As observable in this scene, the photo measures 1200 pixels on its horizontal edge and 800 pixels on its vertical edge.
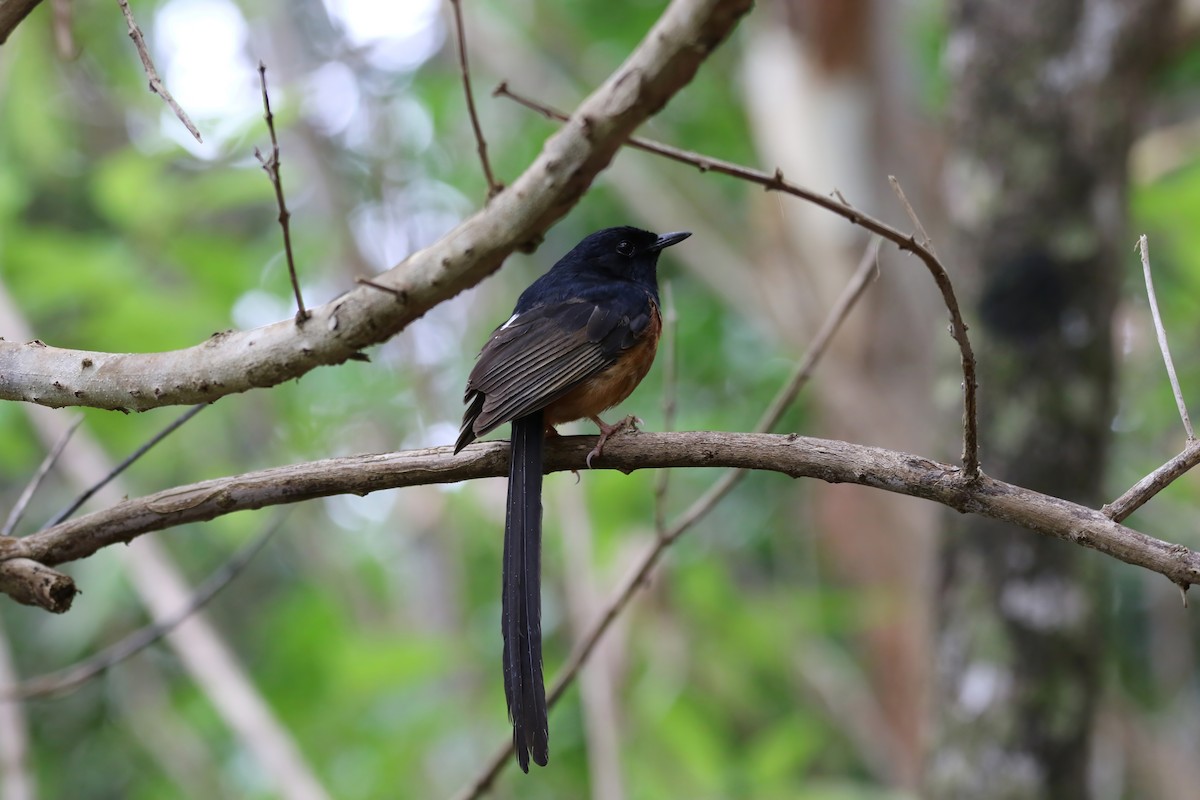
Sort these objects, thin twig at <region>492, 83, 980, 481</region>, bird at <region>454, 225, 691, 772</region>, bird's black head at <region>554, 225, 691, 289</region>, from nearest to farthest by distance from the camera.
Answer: thin twig at <region>492, 83, 980, 481</region> → bird at <region>454, 225, 691, 772</region> → bird's black head at <region>554, 225, 691, 289</region>

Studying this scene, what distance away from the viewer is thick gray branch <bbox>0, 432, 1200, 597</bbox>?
6.67ft

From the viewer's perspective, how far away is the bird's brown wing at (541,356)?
9.68 feet

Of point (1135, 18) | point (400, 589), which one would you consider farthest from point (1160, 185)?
point (400, 589)

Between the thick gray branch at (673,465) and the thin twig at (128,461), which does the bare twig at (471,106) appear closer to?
the thick gray branch at (673,465)

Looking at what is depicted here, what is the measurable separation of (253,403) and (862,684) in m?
4.67

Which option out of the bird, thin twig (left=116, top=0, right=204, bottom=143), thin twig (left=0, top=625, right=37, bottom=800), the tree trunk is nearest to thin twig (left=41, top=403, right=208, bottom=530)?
the bird

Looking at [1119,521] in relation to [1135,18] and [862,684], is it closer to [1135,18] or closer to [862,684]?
[1135,18]

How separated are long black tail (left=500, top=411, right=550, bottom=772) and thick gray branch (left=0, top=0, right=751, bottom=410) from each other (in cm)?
85

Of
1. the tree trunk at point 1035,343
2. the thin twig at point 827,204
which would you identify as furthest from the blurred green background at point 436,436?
the thin twig at point 827,204

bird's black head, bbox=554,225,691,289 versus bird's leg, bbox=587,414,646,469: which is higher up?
bird's black head, bbox=554,225,691,289

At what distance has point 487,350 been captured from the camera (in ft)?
10.9

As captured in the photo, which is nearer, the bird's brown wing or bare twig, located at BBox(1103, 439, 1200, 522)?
bare twig, located at BBox(1103, 439, 1200, 522)

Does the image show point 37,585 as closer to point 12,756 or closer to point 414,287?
point 414,287

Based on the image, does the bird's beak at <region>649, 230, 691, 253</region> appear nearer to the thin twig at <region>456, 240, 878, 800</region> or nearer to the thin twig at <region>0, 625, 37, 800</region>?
the thin twig at <region>456, 240, 878, 800</region>
